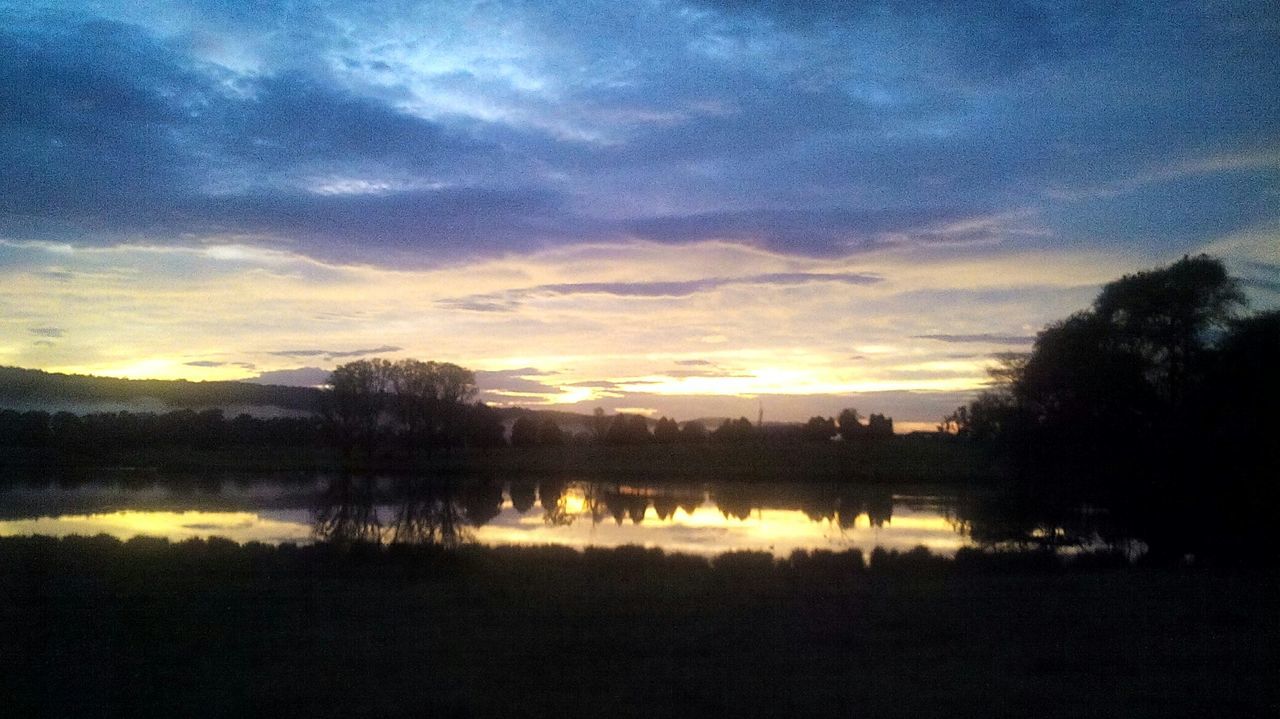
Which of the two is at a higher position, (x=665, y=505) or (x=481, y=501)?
(x=665, y=505)

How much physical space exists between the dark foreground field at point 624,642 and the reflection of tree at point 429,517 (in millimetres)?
8953

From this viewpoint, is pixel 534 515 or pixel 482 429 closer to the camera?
pixel 534 515

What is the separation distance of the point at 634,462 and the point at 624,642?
6812 cm

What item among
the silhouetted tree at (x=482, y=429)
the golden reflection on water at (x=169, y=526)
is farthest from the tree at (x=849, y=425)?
the golden reflection on water at (x=169, y=526)

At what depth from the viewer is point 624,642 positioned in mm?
10602

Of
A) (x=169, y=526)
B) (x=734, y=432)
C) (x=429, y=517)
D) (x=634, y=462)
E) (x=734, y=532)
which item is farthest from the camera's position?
(x=734, y=432)

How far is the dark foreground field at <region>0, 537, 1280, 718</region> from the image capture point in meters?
8.31

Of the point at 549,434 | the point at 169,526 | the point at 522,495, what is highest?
the point at 549,434

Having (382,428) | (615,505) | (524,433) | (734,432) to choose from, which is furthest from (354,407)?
(615,505)

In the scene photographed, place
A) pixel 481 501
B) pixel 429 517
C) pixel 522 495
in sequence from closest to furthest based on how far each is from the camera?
pixel 429 517
pixel 481 501
pixel 522 495

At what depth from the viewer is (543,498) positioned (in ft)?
153

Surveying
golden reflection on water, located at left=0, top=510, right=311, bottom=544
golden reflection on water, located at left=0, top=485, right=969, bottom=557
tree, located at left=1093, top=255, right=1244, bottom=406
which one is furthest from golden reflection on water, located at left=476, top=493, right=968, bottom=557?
tree, located at left=1093, top=255, right=1244, bottom=406

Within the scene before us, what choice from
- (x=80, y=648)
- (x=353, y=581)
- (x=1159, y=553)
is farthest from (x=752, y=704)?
(x=1159, y=553)

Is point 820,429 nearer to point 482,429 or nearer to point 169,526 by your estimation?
point 482,429
